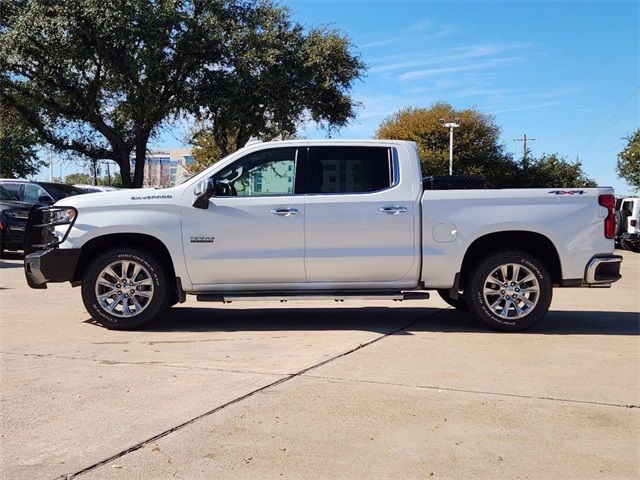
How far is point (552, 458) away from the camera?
382cm

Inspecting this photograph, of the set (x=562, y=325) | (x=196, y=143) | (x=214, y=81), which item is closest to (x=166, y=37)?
(x=214, y=81)

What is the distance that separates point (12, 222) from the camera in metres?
15.5

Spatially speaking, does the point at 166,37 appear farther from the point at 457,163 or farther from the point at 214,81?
the point at 457,163

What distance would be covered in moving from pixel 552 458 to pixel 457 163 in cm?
4979

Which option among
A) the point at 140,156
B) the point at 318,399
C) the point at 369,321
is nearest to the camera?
the point at 318,399

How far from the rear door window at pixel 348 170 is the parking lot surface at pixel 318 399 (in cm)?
156

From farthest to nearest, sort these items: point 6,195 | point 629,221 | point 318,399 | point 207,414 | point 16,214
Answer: point 629,221
point 6,195
point 16,214
point 318,399
point 207,414

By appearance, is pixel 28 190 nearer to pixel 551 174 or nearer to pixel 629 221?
pixel 629 221

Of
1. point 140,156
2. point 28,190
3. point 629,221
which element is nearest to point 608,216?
point 28,190

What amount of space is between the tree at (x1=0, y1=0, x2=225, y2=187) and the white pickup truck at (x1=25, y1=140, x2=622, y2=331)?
54.5ft

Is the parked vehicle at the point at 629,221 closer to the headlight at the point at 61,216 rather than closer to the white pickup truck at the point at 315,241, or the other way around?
the white pickup truck at the point at 315,241

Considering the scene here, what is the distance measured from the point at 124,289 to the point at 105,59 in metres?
17.4

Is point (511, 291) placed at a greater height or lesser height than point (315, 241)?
lesser

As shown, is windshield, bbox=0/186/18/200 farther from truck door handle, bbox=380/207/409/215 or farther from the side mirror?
truck door handle, bbox=380/207/409/215
